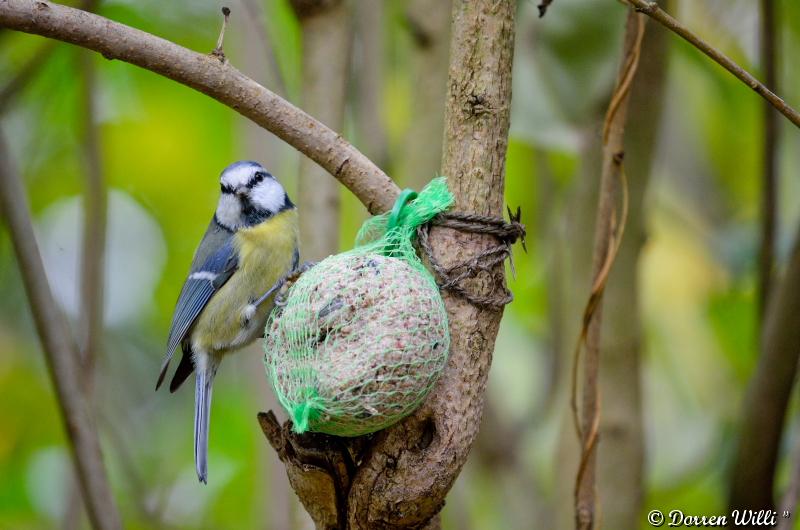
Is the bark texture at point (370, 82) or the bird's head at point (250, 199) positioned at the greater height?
the bark texture at point (370, 82)

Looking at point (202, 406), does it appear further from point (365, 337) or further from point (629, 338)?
point (629, 338)

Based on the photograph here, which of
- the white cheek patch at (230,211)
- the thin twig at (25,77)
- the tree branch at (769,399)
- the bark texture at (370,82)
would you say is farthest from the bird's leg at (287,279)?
the tree branch at (769,399)

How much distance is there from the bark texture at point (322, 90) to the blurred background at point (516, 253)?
0.75 feet

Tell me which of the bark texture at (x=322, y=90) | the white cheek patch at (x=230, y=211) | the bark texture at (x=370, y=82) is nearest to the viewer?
the bark texture at (x=322, y=90)

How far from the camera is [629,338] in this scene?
75.5 inches

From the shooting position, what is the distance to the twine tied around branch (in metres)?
1.26

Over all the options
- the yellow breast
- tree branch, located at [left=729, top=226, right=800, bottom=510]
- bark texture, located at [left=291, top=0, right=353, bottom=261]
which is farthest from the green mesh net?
tree branch, located at [left=729, top=226, right=800, bottom=510]

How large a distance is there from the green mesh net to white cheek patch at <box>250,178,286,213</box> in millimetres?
675

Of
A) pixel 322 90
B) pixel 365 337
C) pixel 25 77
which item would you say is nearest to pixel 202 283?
pixel 322 90

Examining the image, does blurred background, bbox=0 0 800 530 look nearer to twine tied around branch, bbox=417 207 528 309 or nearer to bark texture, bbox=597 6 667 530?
bark texture, bbox=597 6 667 530

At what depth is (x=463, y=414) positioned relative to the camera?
48.1 inches

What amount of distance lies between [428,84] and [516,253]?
1.30 meters

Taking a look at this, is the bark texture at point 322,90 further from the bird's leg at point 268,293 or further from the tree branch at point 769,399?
the tree branch at point 769,399

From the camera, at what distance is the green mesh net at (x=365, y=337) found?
1166 mm
